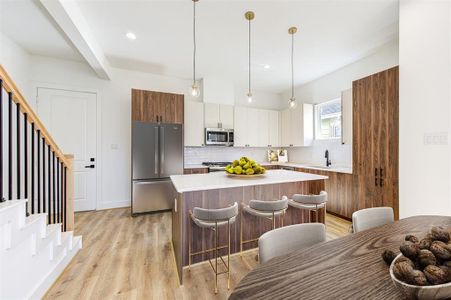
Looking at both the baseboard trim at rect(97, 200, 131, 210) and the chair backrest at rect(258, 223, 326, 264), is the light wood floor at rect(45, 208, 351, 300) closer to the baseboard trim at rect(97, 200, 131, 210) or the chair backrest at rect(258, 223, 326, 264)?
the baseboard trim at rect(97, 200, 131, 210)

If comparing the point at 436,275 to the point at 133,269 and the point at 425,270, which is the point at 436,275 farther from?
the point at 133,269

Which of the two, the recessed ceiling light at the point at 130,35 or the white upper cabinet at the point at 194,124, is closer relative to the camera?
the recessed ceiling light at the point at 130,35

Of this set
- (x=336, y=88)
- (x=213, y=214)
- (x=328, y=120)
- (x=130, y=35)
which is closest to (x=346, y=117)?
(x=328, y=120)

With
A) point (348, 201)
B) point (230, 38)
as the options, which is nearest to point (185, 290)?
point (348, 201)

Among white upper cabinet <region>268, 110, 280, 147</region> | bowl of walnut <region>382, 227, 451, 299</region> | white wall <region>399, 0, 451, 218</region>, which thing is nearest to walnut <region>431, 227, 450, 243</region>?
bowl of walnut <region>382, 227, 451, 299</region>

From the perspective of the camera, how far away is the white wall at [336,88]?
317 cm

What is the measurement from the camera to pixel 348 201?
3227mm

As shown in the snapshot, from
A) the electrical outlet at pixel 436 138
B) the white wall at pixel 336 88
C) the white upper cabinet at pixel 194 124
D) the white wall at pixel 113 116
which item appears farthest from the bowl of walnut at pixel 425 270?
the white wall at pixel 113 116

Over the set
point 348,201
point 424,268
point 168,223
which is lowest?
point 168,223

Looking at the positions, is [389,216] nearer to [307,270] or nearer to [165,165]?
[307,270]

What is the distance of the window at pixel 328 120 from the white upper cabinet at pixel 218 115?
2076mm

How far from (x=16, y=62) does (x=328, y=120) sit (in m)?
5.88

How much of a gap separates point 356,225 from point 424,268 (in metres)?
0.67

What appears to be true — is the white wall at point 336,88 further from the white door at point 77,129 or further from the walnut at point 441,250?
the white door at point 77,129
